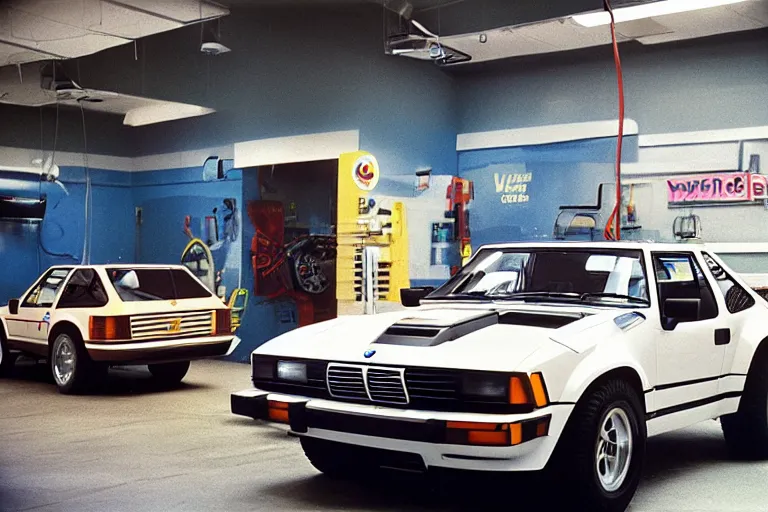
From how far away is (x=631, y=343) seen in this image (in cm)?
497

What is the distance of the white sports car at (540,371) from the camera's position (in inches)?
172

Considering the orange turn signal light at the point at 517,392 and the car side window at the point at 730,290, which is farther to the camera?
the car side window at the point at 730,290

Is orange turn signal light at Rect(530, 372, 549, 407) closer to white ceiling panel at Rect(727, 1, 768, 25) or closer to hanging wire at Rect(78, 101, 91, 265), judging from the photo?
white ceiling panel at Rect(727, 1, 768, 25)

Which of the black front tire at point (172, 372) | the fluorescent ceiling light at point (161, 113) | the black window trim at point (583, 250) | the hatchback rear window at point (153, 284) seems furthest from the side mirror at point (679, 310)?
the fluorescent ceiling light at point (161, 113)

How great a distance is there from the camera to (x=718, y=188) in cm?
962

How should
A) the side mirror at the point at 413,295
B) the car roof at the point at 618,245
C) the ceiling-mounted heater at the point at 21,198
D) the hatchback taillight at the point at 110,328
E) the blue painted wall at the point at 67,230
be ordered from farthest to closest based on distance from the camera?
the blue painted wall at the point at 67,230 < the ceiling-mounted heater at the point at 21,198 < the hatchback taillight at the point at 110,328 < the side mirror at the point at 413,295 < the car roof at the point at 618,245

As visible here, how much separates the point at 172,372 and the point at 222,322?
1.12 metres

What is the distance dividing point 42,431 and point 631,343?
5.18 meters

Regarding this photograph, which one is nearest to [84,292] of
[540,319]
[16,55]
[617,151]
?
[16,55]

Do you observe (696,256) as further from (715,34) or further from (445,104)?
(445,104)

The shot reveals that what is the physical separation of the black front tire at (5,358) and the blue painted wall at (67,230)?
34.3 inches

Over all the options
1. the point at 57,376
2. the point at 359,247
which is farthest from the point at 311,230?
the point at 57,376

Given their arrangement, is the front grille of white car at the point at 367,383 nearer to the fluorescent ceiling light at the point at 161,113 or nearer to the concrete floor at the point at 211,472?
the concrete floor at the point at 211,472

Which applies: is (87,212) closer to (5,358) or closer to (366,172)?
(5,358)
